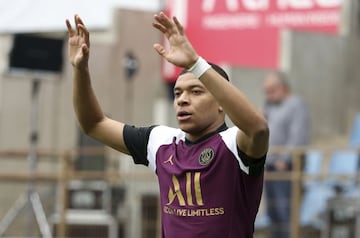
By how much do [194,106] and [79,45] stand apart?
2.21 feet

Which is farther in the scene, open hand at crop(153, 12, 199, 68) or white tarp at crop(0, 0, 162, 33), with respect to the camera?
white tarp at crop(0, 0, 162, 33)

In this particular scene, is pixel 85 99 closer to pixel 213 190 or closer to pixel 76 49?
pixel 76 49

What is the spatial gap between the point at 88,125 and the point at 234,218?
40.5 inches

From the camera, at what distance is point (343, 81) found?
16812 millimetres

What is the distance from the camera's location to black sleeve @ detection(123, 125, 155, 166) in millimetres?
6113

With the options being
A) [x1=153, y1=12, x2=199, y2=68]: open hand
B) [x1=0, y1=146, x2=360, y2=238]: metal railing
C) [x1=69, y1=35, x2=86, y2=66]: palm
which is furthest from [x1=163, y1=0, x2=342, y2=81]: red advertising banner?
[x1=153, y1=12, x2=199, y2=68]: open hand

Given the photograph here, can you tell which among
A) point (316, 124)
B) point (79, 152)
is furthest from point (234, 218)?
point (316, 124)

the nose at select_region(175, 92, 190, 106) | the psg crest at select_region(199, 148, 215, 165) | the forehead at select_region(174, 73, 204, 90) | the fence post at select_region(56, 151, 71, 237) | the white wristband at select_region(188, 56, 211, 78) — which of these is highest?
the white wristband at select_region(188, 56, 211, 78)

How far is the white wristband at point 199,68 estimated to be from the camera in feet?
17.5

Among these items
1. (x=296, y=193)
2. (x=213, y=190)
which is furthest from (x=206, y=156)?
(x=296, y=193)

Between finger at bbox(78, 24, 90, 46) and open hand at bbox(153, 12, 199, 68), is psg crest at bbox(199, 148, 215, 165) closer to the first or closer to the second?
open hand at bbox(153, 12, 199, 68)

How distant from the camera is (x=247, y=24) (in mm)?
18547

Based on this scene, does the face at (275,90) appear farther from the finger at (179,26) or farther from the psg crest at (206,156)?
the finger at (179,26)

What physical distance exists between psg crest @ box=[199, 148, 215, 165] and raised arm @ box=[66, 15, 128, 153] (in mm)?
600
